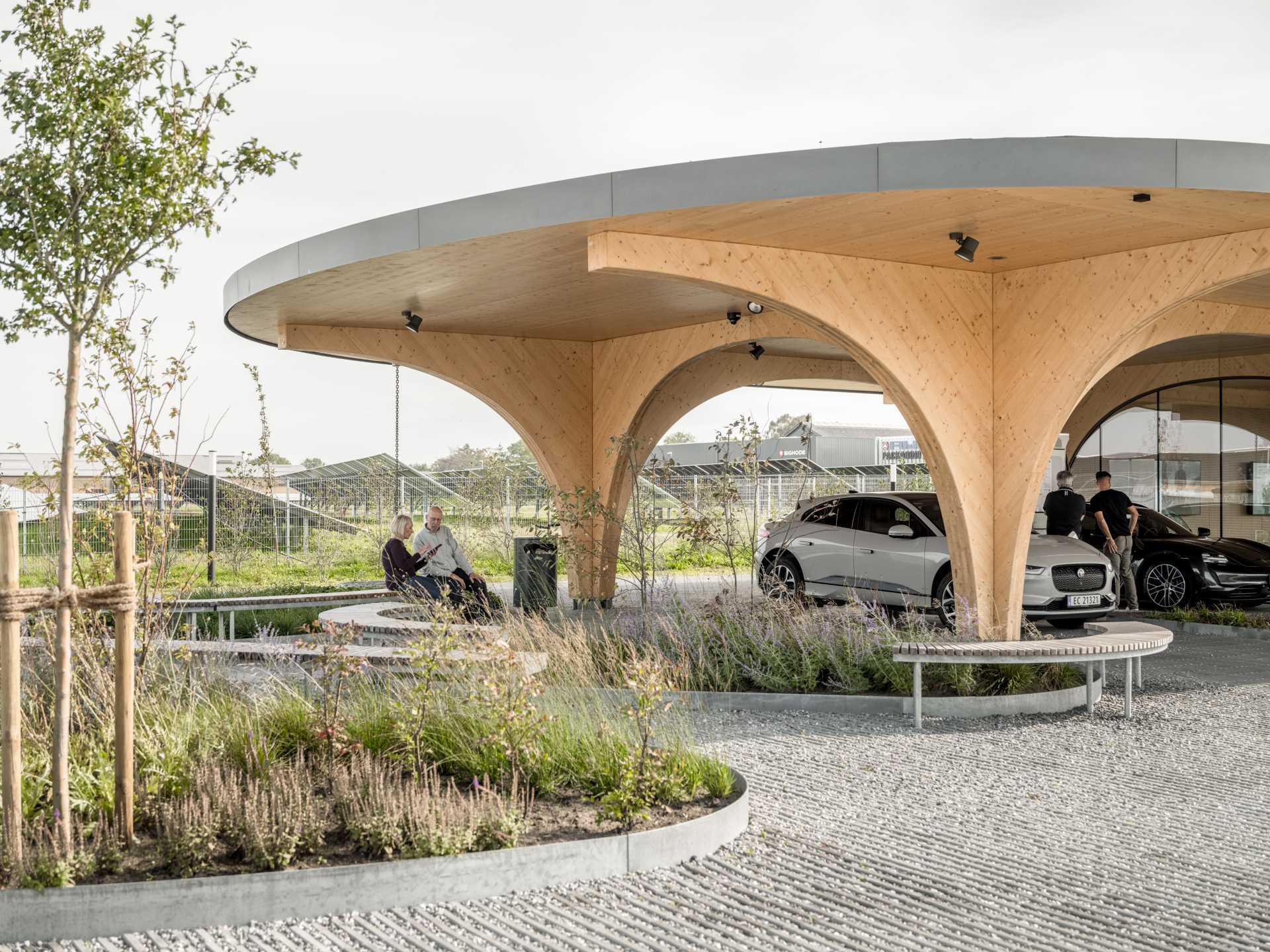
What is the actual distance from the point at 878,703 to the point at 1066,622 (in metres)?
5.57

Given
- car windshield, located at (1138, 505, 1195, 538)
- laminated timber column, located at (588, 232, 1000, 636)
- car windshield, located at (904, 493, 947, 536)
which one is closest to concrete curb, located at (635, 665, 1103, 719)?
laminated timber column, located at (588, 232, 1000, 636)

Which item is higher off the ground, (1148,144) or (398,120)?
(398,120)

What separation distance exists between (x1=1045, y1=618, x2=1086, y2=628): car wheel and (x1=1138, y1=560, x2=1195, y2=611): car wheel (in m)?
2.88

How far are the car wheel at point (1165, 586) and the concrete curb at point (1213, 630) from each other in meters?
1.20

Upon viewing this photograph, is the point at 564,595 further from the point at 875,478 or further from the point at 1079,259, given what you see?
the point at 875,478

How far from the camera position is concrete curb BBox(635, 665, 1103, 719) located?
28.8ft

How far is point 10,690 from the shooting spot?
15.0ft

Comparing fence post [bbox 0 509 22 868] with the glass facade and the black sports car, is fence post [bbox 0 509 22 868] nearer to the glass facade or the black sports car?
the black sports car

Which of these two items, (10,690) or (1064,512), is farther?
(1064,512)

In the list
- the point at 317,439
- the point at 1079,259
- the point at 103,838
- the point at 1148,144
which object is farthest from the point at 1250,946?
the point at 317,439

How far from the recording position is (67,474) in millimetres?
4848

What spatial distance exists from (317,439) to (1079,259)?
4746 cm

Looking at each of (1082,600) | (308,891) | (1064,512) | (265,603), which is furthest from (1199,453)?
(308,891)

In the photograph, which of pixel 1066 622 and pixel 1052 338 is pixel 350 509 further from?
pixel 1052 338
